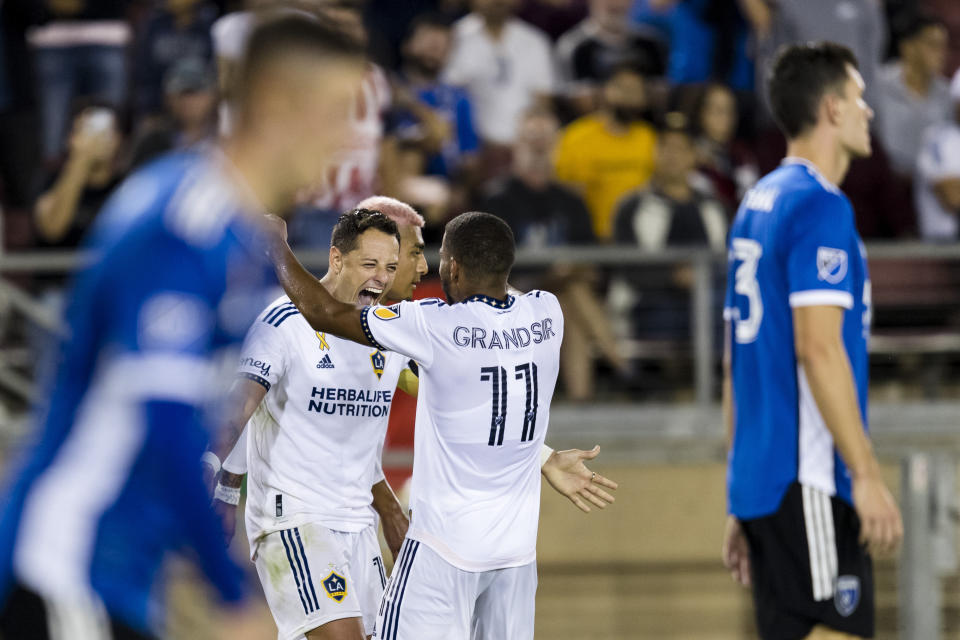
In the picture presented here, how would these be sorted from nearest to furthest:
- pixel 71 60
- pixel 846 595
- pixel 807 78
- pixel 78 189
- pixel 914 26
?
pixel 846 595
pixel 807 78
pixel 78 189
pixel 71 60
pixel 914 26

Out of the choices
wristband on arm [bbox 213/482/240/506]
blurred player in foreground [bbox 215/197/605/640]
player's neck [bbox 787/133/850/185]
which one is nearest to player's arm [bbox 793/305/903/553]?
player's neck [bbox 787/133/850/185]

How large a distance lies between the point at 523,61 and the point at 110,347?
24.7 feet

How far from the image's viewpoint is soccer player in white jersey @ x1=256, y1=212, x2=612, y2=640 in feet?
14.4

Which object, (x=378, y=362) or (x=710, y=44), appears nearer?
(x=378, y=362)

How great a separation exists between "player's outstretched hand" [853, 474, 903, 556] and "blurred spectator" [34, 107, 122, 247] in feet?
18.1

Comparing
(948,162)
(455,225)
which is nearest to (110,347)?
(455,225)

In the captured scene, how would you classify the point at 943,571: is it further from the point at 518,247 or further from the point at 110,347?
the point at 110,347

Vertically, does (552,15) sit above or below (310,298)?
above

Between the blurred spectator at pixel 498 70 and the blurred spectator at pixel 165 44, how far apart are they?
171 cm

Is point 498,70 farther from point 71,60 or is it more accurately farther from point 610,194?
point 71,60

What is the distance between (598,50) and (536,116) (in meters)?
1.47

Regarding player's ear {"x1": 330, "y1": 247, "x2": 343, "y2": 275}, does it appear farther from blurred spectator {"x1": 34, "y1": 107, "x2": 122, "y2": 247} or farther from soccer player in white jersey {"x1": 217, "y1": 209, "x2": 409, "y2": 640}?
blurred spectator {"x1": 34, "y1": 107, "x2": 122, "y2": 247}

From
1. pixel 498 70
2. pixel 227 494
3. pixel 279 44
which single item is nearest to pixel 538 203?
pixel 498 70

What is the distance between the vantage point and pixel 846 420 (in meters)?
4.46
